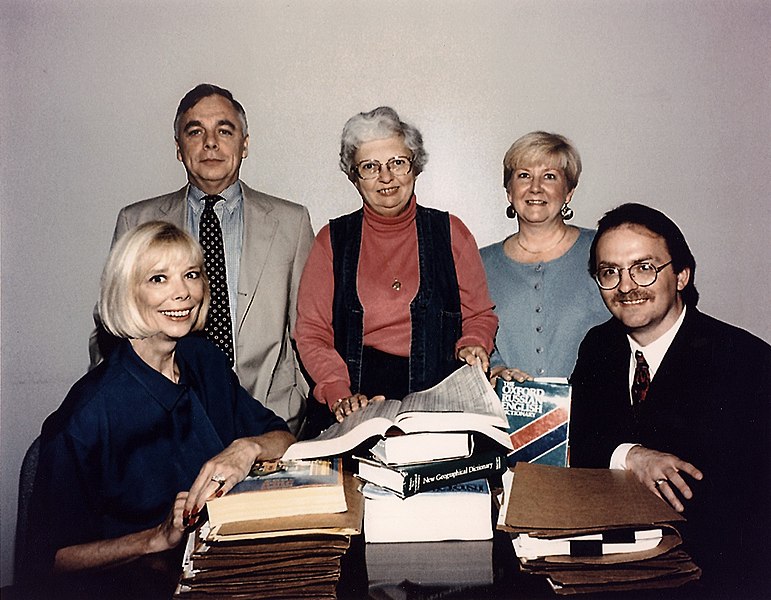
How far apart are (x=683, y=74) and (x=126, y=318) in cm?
161

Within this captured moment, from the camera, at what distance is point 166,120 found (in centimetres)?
206

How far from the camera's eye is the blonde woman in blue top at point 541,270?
6.83ft

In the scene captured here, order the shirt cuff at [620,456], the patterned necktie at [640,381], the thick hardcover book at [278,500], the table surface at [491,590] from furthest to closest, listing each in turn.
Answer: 1. the patterned necktie at [640,381]
2. the shirt cuff at [620,456]
3. the thick hardcover book at [278,500]
4. the table surface at [491,590]

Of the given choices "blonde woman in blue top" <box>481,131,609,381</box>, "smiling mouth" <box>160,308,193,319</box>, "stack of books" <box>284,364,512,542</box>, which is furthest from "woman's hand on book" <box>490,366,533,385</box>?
"smiling mouth" <box>160,308,193,319</box>

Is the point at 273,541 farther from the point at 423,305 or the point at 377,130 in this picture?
the point at 377,130

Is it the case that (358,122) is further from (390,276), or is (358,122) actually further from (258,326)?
(258,326)

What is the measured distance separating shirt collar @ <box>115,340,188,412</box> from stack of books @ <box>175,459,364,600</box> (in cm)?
33

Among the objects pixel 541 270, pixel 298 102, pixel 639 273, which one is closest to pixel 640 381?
pixel 639 273

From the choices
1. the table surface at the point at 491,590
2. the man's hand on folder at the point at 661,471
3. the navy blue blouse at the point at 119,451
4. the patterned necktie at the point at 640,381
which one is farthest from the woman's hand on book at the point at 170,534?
the patterned necktie at the point at 640,381

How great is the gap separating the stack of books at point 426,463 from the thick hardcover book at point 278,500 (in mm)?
81

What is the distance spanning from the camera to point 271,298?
6.84 feet

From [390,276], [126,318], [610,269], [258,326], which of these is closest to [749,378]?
[610,269]

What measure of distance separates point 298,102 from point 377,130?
0.75ft

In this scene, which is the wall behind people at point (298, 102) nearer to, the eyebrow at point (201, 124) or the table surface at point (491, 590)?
the eyebrow at point (201, 124)
